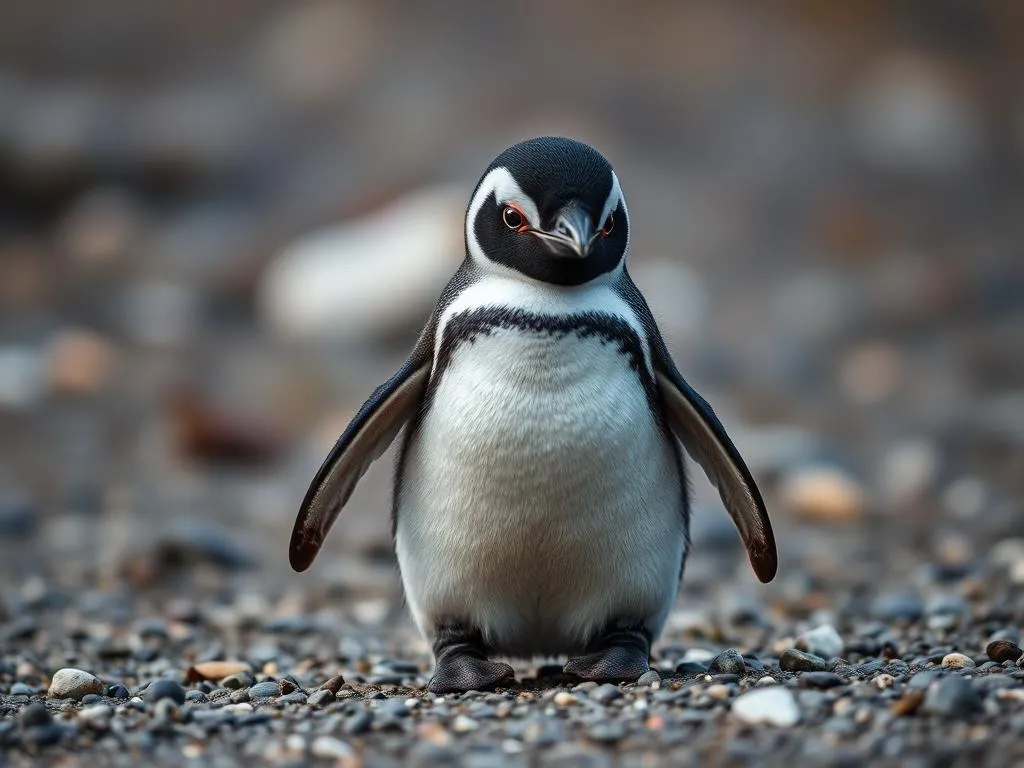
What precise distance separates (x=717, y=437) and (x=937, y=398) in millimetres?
4697

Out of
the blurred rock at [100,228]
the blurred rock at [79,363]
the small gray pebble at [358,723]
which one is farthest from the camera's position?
the blurred rock at [100,228]

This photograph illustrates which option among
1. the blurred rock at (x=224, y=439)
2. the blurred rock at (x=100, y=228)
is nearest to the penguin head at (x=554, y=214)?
the blurred rock at (x=224, y=439)

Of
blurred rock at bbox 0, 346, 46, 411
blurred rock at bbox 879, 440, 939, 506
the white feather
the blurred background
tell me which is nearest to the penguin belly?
the white feather

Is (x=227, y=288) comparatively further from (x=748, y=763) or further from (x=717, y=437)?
(x=748, y=763)

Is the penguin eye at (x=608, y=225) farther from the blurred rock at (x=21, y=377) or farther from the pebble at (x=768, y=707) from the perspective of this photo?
the blurred rock at (x=21, y=377)

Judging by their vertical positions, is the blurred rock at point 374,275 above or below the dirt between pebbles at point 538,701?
above

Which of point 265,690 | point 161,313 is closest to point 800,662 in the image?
point 265,690

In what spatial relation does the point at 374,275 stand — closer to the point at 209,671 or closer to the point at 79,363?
the point at 79,363

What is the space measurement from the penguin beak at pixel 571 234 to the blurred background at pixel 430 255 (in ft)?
7.70

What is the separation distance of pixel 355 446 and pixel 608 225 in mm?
888

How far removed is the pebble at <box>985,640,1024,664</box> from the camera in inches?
143

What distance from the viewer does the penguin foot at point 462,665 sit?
11.5ft

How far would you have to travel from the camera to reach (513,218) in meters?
3.44

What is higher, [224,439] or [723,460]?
[224,439]
